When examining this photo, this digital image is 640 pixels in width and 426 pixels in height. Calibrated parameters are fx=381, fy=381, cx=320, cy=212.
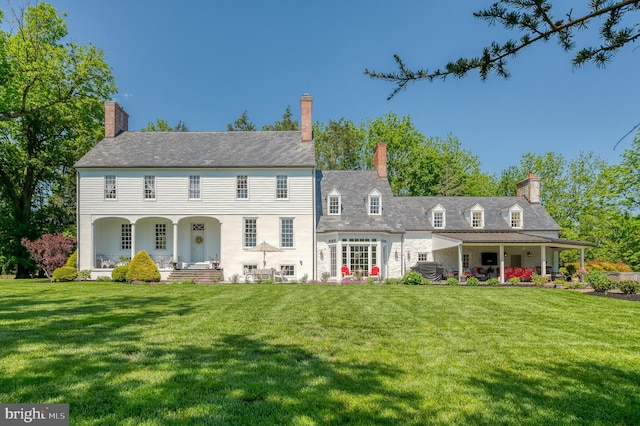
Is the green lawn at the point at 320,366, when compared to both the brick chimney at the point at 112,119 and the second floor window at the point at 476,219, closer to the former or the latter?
the second floor window at the point at 476,219

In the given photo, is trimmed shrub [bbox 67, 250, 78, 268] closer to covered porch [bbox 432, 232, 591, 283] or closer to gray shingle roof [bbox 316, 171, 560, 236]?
gray shingle roof [bbox 316, 171, 560, 236]

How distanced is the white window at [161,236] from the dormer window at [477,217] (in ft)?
72.5

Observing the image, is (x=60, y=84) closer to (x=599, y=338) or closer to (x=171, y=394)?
(x=171, y=394)

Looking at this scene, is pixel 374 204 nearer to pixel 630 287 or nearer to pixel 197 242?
pixel 197 242

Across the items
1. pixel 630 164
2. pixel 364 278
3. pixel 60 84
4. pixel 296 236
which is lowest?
pixel 364 278

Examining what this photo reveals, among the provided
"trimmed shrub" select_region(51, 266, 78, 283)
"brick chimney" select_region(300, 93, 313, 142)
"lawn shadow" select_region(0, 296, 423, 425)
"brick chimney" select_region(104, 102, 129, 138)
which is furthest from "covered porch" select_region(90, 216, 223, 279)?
"lawn shadow" select_region(0, 296, 423, 425)

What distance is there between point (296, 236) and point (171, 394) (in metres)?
19.9

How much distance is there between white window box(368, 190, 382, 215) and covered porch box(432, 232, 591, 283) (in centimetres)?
483

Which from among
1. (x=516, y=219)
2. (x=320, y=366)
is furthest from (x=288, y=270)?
(x=320, y=366)

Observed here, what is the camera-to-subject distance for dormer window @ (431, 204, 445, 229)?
1116 inches

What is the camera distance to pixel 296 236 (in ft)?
79.7

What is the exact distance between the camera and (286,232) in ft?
80.5

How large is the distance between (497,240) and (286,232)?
1335cm

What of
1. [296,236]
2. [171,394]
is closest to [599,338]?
[171,394]
